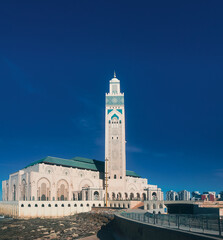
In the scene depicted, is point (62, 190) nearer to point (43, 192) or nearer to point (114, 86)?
point (43, 192)

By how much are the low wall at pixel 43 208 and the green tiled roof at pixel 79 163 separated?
1547 centimetres

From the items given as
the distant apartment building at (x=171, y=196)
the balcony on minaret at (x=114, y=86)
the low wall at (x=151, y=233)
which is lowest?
the distant apartment building at (x=171, y=196)

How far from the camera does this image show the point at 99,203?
3012 inches

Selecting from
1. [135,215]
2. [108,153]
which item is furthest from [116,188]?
[135,215]

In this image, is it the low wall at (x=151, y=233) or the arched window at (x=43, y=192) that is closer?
the low wall at (x=151, y=233)

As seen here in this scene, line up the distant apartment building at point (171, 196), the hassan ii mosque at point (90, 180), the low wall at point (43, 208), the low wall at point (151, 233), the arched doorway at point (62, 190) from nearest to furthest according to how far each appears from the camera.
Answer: the low wall at point (151, 233)
the low wall at point (43, 208)
the hassan ii mosque at point (90, 180)
the arched doorway at point (62, 190)
the distant apartment building at point (171, 196)

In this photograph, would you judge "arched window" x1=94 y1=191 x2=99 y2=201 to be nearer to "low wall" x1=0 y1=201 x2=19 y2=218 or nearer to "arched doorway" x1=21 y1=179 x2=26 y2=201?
"arched doorway" x1=21 y1=179 x2=26 y2=201

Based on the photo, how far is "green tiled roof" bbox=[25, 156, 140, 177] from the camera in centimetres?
8312

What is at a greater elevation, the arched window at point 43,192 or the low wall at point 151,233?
the low wall at point 151,233

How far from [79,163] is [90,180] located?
6.64 metres

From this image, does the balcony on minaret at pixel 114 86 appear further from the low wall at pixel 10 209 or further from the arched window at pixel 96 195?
the low wall at pixel 10 209

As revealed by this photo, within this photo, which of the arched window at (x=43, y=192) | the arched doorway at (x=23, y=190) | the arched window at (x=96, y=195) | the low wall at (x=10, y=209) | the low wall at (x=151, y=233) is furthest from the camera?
the arched window at (x=96, y=195)

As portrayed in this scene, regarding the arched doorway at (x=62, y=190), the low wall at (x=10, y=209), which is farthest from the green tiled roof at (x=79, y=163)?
the low wall at (x=10, y=209)

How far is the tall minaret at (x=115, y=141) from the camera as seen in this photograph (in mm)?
88750
